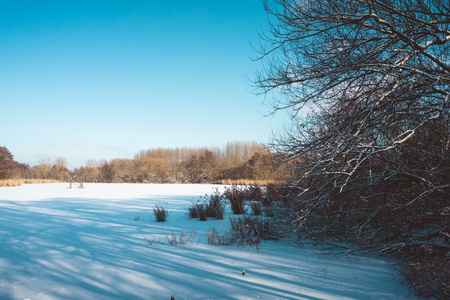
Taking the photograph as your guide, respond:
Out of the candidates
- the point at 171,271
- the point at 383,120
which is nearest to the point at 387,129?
the point at 383,120

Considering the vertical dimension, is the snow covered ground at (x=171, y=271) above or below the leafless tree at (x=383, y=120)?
below

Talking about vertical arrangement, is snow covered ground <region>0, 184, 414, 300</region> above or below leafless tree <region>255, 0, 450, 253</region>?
below

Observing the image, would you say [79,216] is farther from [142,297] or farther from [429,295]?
[429,295]

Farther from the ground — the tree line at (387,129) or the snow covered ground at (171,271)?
the tree line at (387,129)

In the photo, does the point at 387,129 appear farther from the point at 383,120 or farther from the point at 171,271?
the point at 171,271

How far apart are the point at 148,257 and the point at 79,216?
4917mm

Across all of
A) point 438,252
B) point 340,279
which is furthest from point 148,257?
point 438,252

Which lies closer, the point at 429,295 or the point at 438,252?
the point at 429,295

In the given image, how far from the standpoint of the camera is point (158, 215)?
694 cm

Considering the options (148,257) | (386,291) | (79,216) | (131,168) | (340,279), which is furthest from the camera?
(131,168)

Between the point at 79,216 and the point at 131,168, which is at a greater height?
the point at 131,168

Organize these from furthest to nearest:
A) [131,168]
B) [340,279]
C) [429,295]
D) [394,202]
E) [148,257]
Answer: [131,168] → [148,257] → [394,202] → [340,279] → [429,295]

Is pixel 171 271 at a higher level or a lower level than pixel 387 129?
lower

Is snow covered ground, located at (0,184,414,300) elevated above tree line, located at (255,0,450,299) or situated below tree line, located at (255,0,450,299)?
below
